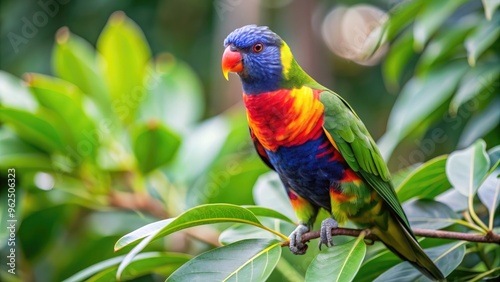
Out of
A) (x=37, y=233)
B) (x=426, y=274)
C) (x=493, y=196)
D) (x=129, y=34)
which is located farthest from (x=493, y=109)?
(x=37, y=233)

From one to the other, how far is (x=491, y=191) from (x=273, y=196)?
763 millimetres

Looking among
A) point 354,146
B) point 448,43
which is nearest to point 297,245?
point 354,146

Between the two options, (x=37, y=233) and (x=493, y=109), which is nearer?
(x=493, y=109)

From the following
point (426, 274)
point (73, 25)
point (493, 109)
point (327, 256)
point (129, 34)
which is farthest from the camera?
point (73, 25)

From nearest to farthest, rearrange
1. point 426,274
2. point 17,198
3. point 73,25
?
point 426,274
point 17,198
point 73,25

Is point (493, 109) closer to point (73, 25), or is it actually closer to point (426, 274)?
point (426, 274)

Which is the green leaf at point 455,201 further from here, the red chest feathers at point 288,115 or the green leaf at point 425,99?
the red chest feathers at point 288,115

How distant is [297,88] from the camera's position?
1.83 meters

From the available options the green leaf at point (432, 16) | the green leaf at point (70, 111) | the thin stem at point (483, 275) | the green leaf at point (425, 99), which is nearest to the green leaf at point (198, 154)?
the green leaf at point (70, 111)

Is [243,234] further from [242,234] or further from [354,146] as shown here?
[354,146]

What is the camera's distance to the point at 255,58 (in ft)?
6.04

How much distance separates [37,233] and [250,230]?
1.29 m

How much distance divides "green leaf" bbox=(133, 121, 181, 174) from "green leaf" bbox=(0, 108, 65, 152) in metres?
0.38

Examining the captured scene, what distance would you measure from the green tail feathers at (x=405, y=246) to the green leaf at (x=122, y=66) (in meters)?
1.54
